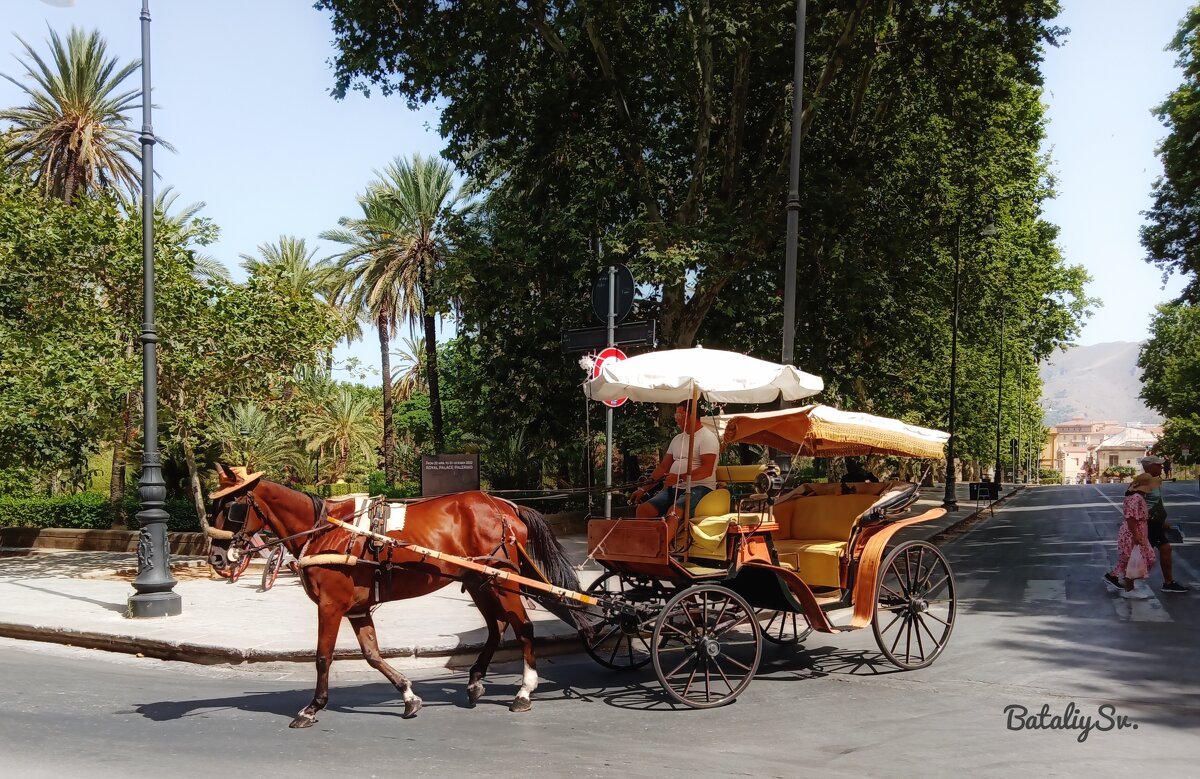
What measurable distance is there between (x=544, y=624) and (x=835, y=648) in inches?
125

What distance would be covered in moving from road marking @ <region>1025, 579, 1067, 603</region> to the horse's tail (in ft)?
25.7

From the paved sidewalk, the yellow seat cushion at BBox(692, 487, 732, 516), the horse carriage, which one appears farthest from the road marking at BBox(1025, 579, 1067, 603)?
the yellow seat cushion at BBox(692, 487, 732, 516)

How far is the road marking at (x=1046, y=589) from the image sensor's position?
13.2 meters

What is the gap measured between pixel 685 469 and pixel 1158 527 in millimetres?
8752

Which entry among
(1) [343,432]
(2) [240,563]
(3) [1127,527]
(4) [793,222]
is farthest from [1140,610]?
(1) [343,432]

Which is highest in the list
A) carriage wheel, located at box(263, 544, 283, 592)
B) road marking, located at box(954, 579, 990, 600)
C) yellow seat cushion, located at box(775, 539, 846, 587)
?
carriage wheel, located at box(263, 544, 283, 592)

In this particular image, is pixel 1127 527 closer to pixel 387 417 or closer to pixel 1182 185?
pixel 1182 185

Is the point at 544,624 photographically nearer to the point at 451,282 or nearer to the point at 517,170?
the point at 451,282

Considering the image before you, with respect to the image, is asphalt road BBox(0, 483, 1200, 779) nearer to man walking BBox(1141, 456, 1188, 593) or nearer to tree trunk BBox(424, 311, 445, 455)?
man walking BBox(1141, 456, 1188, 593)

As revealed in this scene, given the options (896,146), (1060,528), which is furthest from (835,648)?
(1060,528)

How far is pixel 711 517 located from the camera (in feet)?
27.2

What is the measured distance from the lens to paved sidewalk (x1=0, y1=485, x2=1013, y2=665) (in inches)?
384

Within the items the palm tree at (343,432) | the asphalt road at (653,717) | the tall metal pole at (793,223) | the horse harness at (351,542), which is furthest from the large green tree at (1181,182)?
the palm tree at (343,432)

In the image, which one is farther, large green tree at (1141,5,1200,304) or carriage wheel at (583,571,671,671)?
large green tree at (1141,5,1200,304)
